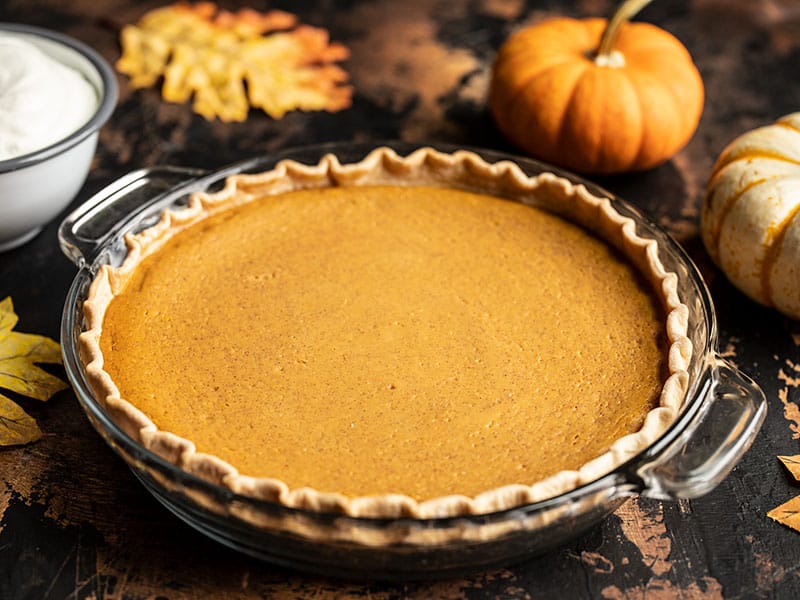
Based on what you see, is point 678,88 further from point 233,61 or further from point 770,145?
point 233,61

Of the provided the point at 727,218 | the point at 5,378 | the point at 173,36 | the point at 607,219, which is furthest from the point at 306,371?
the point at 173,36

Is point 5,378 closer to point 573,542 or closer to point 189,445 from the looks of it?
point 189,445

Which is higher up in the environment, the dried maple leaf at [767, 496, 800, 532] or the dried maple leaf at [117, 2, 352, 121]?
the dried maple leaf at [767, 496, 800, 532]

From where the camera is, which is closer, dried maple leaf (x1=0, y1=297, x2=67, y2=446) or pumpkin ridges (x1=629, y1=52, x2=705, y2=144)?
dried maple leaf (x1=0, y1=297, x2=67, y2=446)

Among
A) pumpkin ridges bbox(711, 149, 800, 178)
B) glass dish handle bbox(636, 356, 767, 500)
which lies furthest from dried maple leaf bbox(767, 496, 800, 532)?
pumpkin ridges bbox(711, 149, 800, 178)

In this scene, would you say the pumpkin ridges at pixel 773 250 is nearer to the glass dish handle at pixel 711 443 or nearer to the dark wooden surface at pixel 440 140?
the dark wooden surface at pixel 440 140

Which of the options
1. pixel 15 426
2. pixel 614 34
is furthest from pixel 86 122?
pixel 614 34

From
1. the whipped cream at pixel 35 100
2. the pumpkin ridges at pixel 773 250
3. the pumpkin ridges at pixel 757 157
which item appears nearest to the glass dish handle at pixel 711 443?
the pumpkin ridges at pixel 773 250

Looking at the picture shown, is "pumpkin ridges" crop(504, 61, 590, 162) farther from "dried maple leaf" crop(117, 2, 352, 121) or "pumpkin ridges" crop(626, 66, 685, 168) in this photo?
"dried maple leaf" crop(117, 2, 352, 121)
